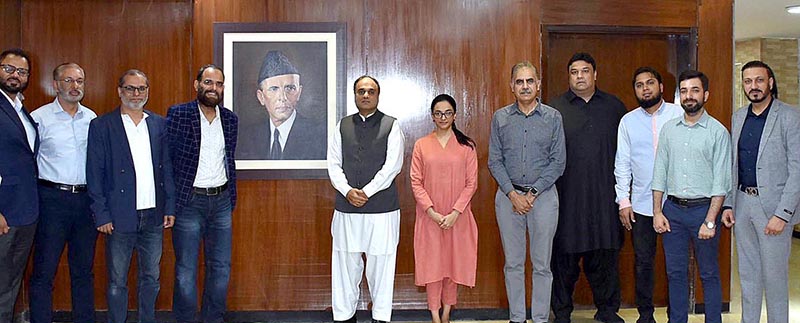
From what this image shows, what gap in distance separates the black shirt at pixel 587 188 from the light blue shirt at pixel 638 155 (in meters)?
0.10

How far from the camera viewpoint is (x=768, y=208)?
363 centimetres

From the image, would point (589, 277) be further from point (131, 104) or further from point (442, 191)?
point (131, 104)

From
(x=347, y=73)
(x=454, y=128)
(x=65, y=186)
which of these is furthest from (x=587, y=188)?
(x=65, y=186)

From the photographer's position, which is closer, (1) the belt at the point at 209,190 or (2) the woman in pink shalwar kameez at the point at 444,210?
(1) the belt at the point at 209,190

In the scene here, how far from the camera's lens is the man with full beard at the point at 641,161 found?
4.21 m

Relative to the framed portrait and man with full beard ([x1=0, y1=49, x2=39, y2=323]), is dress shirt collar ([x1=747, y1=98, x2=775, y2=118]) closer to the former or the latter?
the framed portrait

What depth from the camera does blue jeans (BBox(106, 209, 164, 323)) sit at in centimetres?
383

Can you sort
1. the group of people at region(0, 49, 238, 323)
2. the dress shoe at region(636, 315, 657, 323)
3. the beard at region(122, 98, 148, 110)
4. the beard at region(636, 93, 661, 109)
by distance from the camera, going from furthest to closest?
the dress shoe at region(636, 315, 657, 323) → the beard at region(636, 93, 661, 109) → the beard at region(122, 98, 148, 110) → the group of people at region(0, 49, 238, 323)

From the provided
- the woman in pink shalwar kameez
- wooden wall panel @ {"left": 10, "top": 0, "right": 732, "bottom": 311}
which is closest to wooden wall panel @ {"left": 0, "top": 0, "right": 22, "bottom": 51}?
wooden wall panel @ {"left": 10, "top": 0, "right": 732, "bottom": 311}

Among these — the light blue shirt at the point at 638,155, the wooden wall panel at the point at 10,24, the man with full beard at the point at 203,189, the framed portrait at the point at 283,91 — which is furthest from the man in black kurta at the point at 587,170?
the wooden wall panel at the point at 10,24

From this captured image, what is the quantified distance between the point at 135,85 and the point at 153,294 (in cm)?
126

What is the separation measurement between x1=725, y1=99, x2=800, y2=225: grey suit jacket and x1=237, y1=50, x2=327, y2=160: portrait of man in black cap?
9.01 feet

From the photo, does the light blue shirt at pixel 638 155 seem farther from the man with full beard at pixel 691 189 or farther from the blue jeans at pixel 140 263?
the blue jeans at pixel 140 263

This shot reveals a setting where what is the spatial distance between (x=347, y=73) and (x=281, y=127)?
603mm
